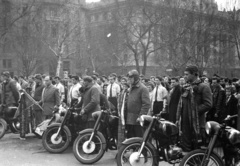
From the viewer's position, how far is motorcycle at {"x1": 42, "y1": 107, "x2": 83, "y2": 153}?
25.3 ft

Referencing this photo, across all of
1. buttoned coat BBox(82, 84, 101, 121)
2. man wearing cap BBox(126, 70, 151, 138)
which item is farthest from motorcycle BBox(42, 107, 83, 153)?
man wearing cap BBox(126, 70, 151, 138)

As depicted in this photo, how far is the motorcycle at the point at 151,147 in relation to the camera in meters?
5.53

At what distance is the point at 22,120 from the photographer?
9.41 m

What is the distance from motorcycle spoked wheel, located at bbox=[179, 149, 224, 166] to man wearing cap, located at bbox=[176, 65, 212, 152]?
1.89 feet

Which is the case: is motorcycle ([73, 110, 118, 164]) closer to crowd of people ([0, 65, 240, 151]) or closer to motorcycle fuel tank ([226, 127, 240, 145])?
crowd of people ([0, 65, 240, 151])

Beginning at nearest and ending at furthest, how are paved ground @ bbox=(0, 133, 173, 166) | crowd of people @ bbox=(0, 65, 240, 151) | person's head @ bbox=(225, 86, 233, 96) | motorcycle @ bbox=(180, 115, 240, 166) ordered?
motorcycle @ bbox=(180, 115, 240, 166) → crowd of people @ bbox=(0, 65, 240, 151) → paved ground @ bbox=(0, 133, 173, 166) → person's head @ bbox=(225, 86, 233, 96)

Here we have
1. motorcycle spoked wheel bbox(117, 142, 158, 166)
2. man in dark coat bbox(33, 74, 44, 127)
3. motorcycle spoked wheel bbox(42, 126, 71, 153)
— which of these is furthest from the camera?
man in dark coat bbox(33, 74, 44, 127)

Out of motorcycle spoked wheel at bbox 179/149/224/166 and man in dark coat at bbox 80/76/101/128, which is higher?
man in dark coat at bbox 80/76/101/128

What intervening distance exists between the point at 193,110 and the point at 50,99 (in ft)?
17.6

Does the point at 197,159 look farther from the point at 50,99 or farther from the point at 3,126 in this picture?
the point at 3,126

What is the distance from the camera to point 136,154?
18.0 feet

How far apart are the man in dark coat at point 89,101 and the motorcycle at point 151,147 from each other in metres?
2.28

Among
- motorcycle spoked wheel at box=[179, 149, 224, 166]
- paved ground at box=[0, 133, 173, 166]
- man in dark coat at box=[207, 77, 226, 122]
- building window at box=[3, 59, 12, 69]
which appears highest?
building window at box=[3, 59, 12, 69]

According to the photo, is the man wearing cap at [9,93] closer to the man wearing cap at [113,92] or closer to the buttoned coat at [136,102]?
the man wearing cap at [113,92]
